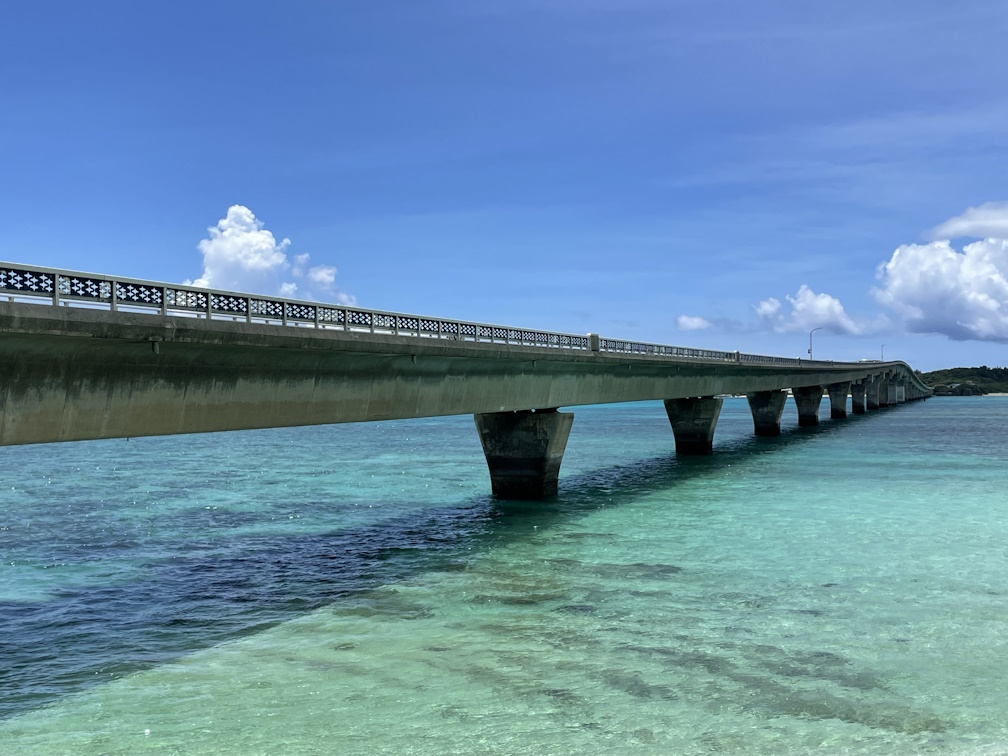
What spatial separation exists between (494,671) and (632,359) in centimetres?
3289

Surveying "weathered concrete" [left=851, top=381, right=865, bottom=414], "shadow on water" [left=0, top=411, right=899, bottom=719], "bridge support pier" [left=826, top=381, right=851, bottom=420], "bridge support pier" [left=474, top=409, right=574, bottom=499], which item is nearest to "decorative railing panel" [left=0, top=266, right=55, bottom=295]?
"shadow on water" [left=0, top=411, right=899, bottom=719]

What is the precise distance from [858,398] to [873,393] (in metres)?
19.6

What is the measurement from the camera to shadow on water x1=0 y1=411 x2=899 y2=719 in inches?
591

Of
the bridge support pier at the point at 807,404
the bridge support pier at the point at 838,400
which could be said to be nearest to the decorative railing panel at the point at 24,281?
the bridge support pier at the point at 807,404

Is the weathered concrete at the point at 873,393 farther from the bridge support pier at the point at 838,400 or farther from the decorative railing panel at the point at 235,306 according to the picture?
the decorative railing panel at the point at 235,306

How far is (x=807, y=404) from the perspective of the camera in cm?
10206

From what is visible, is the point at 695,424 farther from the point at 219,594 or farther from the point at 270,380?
the point at 219,594

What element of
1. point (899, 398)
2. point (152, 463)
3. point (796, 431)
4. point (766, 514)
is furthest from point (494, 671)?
point (899, 398)

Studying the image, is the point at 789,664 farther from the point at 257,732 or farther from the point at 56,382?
the point at 56,382

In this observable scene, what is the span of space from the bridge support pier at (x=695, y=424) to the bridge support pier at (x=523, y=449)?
84.9ft

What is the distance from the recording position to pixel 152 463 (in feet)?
206

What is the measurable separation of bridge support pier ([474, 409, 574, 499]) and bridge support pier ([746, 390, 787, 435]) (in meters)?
52.1

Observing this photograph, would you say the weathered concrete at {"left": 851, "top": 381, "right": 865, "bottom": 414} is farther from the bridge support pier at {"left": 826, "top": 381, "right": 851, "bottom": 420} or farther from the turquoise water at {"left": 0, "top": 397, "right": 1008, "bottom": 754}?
the turquoise water at {"left": 0, "top": 397, "right": 1008, "bottom": 754}

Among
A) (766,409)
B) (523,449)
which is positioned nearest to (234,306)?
(523,449)
